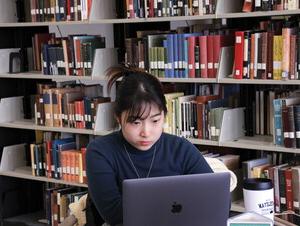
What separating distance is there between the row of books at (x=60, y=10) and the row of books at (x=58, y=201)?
4.00ft

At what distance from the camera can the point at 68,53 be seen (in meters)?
4.24

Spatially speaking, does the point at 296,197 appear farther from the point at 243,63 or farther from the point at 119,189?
the point at 119,189

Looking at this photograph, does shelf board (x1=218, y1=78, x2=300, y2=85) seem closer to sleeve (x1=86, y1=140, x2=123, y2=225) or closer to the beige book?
the beige book

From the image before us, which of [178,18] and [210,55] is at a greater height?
[178,18]

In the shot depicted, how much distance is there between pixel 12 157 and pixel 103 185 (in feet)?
9.04

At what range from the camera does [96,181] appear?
7.09 ft

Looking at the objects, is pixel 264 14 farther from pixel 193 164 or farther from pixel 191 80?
pixel 193 164

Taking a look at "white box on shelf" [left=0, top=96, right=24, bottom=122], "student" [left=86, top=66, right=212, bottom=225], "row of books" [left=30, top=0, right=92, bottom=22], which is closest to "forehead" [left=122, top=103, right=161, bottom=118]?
"student" [left=86, top=66, right=212, bottom=225]

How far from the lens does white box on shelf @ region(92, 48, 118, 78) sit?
4066 millimetres

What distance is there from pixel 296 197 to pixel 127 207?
180 centimetres

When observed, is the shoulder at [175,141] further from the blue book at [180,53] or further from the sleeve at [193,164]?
the blue book at [180,53]

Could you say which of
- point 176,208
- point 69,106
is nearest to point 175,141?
point 176,208

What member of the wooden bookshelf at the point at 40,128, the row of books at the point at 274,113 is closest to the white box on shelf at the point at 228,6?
the row of books at the point at 274,113

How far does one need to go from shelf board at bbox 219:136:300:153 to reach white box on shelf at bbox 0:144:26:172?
186 cm
